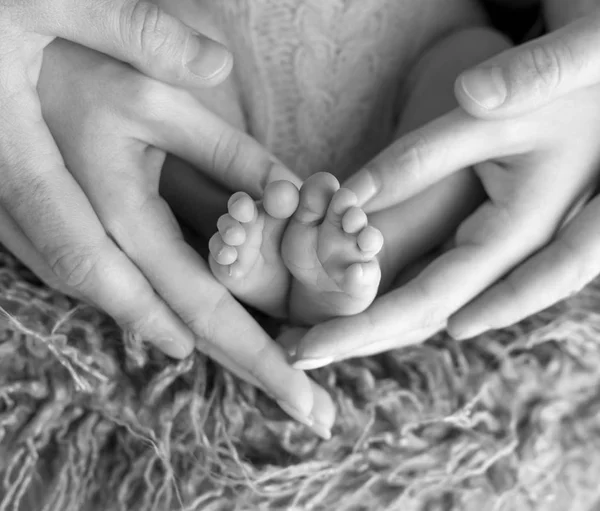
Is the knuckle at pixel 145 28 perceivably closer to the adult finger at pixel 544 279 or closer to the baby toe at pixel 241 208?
the baby toe at pixel 241 208

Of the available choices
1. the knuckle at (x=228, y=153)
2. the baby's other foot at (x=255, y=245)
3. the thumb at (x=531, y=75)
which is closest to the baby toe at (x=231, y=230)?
the baby's other foot at (x=255, y=245)

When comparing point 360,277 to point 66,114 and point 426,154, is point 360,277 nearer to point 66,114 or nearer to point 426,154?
point 426,154

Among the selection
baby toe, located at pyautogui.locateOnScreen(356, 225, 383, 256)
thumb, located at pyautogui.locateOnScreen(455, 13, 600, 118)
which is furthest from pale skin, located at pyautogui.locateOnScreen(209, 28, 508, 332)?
thumb, located at pyautogui.locateOnScreen(455, 13, 600, 118)

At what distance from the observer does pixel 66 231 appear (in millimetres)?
577

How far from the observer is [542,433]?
0.64m

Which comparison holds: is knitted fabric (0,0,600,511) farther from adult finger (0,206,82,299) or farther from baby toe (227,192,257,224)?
baby toe (227,192,257,224)

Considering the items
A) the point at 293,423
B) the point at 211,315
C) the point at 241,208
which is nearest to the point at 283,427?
the point at 293,423

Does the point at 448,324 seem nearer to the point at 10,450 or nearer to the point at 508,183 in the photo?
→ the point at 508,183

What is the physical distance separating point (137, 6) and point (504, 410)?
49 centimetres

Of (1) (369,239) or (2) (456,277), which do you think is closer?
(1) (369,239)

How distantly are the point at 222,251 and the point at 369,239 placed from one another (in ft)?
0.37

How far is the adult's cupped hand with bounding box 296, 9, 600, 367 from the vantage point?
550mm

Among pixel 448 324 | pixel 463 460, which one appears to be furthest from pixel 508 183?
pixel 463 460

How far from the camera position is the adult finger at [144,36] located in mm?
558
